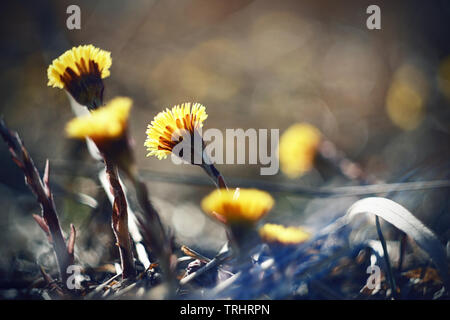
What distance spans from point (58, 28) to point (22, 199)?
0.49 m

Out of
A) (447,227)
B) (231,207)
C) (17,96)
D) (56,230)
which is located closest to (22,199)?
(17,96)

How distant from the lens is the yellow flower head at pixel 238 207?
47 cm

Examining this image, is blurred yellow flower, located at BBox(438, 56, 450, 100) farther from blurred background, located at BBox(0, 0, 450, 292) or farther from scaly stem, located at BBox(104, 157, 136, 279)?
Result: scaly stem, located at BBox(104, 157, 136, 279)

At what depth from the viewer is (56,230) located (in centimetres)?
53

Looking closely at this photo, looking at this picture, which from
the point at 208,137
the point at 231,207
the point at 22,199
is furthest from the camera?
the point at 208,137

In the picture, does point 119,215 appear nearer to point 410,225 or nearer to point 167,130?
point 167,130

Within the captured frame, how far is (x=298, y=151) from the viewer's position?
873 millimetres

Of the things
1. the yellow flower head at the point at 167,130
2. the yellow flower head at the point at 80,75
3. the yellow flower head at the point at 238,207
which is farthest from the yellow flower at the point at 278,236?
the yellow flower head at the point at 80,75

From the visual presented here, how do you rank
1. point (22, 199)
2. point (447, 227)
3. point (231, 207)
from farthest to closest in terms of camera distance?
1. point (22, 199)
2. point (447, 227)
3. point (231, 207)

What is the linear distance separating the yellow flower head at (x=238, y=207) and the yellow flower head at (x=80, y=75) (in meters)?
0.24

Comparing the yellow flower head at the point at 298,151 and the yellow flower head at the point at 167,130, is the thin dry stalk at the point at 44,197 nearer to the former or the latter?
the yellow flower head at the point at 167,130

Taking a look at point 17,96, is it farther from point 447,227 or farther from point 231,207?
point 447,227
